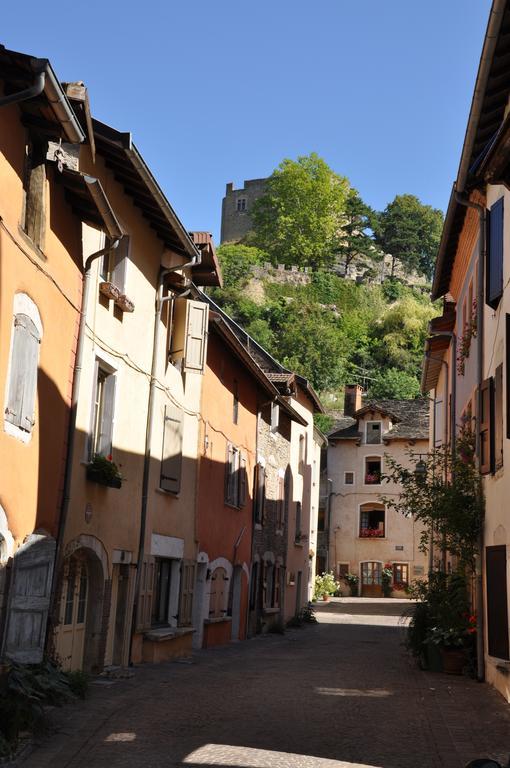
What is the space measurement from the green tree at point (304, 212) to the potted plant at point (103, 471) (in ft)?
244

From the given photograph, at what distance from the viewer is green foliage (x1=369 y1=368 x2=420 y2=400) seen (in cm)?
6538

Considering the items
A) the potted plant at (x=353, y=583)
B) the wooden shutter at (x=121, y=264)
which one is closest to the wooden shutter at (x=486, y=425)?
the wooden shutter at (x=121, y=264)

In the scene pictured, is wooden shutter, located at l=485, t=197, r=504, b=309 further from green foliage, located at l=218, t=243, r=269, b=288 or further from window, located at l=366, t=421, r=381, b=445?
green foliage, located at l=218, t=243, r=269, b=288

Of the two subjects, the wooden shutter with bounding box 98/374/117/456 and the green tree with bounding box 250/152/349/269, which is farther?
the green tree with bounding box 250/152/349/269

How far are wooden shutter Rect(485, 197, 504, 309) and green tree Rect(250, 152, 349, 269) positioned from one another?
7313 centimetres

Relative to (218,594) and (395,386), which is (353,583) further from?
(218,594)

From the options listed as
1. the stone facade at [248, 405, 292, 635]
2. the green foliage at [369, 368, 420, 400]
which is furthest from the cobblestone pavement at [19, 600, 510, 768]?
the green foliage at [369, 368, 420, 400]

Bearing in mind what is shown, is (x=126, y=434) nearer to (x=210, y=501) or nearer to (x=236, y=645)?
(x=210, y=501)

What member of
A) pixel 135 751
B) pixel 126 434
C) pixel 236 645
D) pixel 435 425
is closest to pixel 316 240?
pixel 435 425

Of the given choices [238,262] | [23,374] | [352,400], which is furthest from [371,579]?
[238,262]

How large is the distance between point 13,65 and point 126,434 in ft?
20.3

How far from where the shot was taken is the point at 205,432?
A: 18203mm

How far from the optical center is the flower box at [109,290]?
12289mm

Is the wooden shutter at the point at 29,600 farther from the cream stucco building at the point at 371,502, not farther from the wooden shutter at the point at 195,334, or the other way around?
the cream stucco building at the point at 371,502
